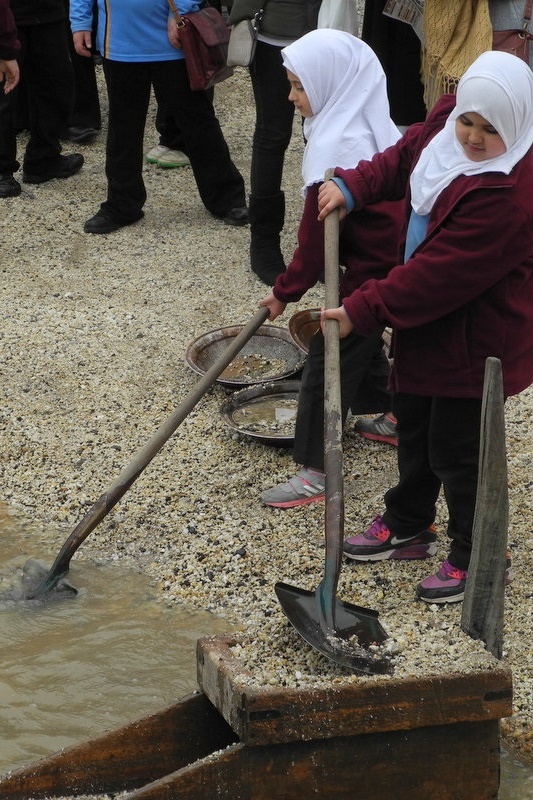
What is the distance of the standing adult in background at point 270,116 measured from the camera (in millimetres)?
5355

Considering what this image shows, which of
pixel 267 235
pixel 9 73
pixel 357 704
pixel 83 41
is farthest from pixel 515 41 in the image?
pixel 357 704

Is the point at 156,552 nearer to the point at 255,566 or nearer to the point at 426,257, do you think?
the point at 255,566

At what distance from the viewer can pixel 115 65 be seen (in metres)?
6.12

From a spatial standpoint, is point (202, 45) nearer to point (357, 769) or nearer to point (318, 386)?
point (318, 386)

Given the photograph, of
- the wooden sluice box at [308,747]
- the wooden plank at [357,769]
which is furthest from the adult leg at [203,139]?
the wooden plank at [357,769]

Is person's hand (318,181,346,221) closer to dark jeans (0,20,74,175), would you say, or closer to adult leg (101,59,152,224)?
adult leg (101,59,152,224)

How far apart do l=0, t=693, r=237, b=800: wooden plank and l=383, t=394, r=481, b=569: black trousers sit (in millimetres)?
1106

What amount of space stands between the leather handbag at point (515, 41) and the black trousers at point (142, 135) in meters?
2.06

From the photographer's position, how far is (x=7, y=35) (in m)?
6.33

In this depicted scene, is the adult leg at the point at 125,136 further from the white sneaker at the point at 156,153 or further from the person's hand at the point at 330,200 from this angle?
the person's hand at the point at 330,200

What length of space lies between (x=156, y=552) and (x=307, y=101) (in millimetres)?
1787

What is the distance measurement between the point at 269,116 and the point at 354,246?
204 centimetres

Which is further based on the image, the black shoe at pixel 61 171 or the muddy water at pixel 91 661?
the black shoe at pixel 61 171

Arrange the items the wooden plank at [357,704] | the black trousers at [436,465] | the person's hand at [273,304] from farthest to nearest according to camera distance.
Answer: the person's hand at [273,304], the black trousers at [436,465], the wooden plank at [357,704]
